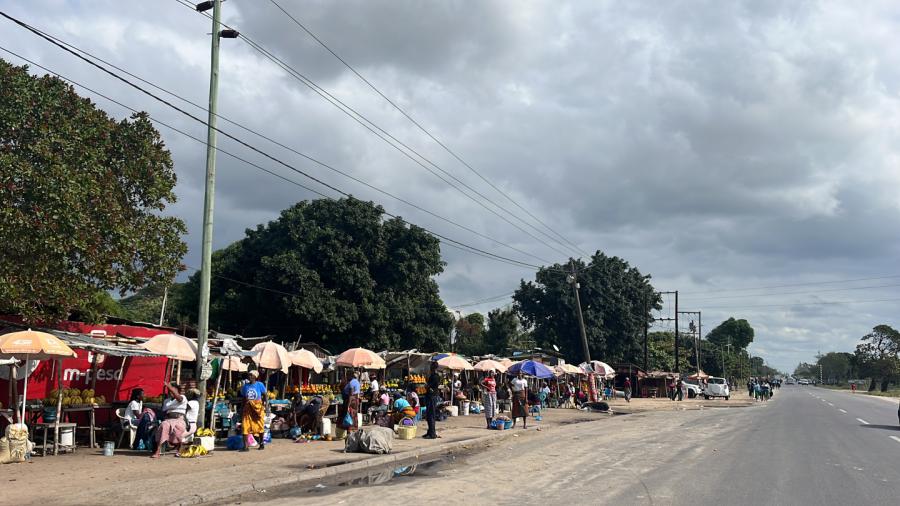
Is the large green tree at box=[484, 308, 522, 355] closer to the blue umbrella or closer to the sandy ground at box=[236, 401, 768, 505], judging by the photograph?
the blue umbrella

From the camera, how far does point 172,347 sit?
16750 millimetres

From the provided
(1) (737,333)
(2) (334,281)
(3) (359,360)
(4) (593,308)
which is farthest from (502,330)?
(1) (737,333)

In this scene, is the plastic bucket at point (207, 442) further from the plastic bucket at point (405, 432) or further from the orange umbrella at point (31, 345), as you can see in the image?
the plastic bucket at point (405, 432)

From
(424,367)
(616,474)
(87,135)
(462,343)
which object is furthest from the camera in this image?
(462,343)

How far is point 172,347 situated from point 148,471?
4735mm

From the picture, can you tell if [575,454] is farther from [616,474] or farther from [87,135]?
[87,135]

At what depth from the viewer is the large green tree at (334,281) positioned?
120 feet

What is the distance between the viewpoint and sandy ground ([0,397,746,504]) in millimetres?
10188

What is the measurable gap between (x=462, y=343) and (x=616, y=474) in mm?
65630

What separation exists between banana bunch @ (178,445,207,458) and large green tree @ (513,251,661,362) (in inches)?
1894

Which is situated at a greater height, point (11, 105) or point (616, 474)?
point (11, 105)

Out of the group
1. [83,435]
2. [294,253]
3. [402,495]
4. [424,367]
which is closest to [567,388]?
[424,367]

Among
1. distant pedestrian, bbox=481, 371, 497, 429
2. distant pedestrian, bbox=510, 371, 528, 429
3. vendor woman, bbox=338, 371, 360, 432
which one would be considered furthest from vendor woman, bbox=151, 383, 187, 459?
distant pedestrian, bbox=510, 371, 528, 429

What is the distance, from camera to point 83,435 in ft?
→ 55.4
